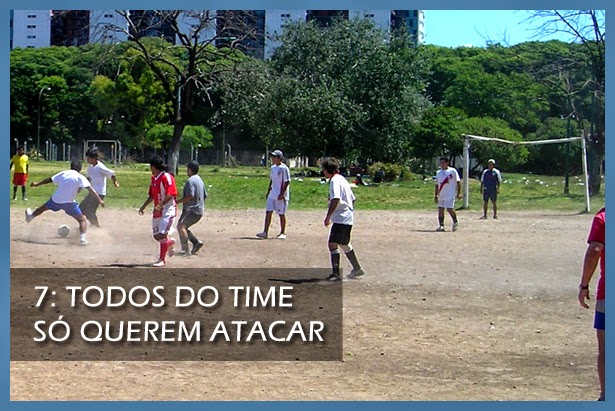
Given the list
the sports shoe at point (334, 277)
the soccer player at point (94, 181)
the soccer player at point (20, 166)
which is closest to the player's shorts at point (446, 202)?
the soccer player at point (94, 181)

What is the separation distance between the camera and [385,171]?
2039 cm

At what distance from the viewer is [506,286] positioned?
10.5 meters

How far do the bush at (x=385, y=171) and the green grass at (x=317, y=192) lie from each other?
0.17 metres

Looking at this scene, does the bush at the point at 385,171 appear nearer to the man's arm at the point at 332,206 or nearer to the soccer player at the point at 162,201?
the soccer player at the point at 162,201

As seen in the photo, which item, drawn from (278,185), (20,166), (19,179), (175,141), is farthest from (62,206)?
(19,179)

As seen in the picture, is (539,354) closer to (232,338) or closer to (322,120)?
(232,338)

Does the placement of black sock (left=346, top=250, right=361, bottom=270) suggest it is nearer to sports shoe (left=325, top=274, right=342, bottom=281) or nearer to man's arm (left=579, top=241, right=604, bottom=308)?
sports shoe (left=325, top=274, right=342, bottom=281)

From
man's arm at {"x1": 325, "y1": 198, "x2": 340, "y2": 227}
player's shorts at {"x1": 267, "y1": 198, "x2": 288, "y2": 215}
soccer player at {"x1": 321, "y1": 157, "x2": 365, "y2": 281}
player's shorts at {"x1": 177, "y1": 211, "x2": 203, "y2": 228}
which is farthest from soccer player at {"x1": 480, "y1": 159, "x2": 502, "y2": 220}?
man's arm at {"x1": 325, "y1": 198, "x2": 340, "y2": 227}

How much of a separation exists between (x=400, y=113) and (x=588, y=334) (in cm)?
1056

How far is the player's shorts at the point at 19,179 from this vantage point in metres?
17.3

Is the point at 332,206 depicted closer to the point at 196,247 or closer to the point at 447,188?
the point at 196,247

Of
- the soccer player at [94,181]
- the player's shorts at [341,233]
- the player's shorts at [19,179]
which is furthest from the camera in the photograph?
the player's shorts at [19,179]

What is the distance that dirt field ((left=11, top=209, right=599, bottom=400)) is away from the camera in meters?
6.51

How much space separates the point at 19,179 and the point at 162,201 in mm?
7796
